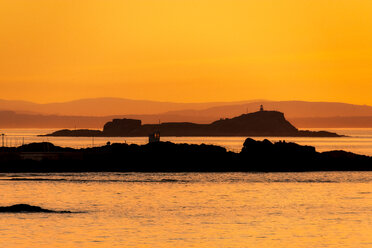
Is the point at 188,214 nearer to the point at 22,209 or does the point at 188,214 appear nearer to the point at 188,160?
the point at 22,209

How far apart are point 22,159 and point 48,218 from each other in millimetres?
80277

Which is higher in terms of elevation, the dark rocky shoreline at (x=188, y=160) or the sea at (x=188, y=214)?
the dark rocky shoreline at (x=188, y=160)

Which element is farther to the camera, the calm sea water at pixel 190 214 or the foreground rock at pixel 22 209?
the foreground rock at pixel 22 209

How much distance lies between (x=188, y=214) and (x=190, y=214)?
0.15 metres

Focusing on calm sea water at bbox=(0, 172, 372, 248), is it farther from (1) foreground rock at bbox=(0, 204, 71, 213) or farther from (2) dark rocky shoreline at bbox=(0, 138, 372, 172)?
(2) dark rocky shoreline at bbox=(0, 138, 372, 172)

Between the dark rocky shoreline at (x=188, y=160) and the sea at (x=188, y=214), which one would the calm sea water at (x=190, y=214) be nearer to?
the sea at (x=188, y=214)

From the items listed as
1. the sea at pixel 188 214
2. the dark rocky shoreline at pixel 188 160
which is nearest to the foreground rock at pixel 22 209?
the sea at pixel 188 214

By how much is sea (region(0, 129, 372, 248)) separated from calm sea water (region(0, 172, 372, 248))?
0.19 ft

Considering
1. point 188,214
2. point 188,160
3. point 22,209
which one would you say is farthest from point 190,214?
point 188,160

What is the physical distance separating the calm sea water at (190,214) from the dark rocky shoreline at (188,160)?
1091 inches

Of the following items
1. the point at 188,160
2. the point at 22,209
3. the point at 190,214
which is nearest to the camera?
the point at 22,209

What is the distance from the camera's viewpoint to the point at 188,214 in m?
60.2

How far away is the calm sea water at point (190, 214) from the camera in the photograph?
45.6m

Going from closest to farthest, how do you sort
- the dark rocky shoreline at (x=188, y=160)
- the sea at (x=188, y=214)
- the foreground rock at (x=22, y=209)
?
the sea at (x=188, y=214), the foreground rock at (x=22, y=209), the dark rocky shoreline at (x=188, y=160)
